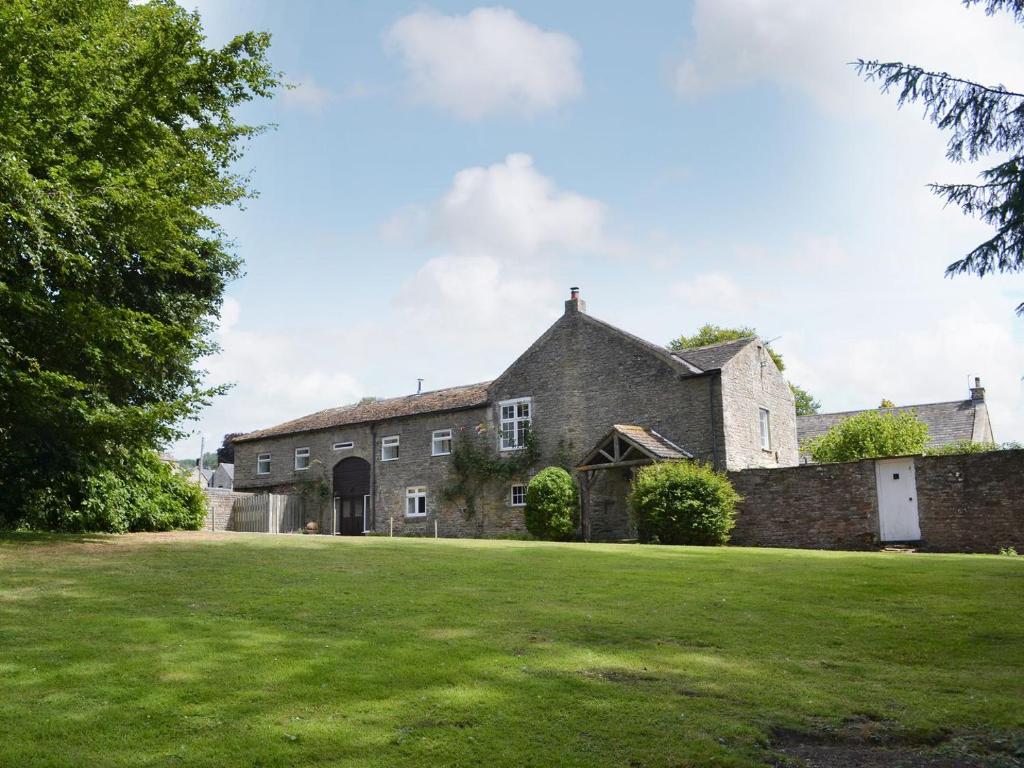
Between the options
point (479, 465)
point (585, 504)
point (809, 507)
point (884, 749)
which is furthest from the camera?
point (479, 465)

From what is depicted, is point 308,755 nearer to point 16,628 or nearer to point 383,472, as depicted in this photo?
point 16,628

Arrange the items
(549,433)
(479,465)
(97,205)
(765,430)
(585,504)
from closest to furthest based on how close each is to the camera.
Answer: (97,205) < (585,504) < (765,430) < (549,433) < (479,465)

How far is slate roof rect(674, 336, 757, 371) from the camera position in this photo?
28.9 m

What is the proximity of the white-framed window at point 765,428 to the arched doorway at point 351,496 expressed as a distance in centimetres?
1751

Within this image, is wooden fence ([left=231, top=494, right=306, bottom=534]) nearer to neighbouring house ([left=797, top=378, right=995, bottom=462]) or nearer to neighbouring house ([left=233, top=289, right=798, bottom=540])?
neighbouring house ([left=233, top=289, right=798, bottom=540])

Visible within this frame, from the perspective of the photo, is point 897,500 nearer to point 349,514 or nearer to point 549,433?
point 549,433

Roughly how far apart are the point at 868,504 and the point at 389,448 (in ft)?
68.1

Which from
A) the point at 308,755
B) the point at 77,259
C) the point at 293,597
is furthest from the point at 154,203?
the point at 308,755

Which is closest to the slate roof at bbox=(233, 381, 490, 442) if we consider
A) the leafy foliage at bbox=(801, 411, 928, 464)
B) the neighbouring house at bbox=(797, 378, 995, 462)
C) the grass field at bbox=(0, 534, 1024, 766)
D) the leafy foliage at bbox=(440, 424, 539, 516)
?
the leafy foliage at bbox=(440, 424, 539, 516)

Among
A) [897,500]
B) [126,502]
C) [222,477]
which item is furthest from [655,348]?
[222,477]

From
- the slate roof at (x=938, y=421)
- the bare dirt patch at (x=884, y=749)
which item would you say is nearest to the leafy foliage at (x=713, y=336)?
the slate roof at (x=938, y=421)

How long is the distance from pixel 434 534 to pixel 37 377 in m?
20.7

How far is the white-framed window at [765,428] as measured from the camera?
31.2 m

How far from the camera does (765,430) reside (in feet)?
103
